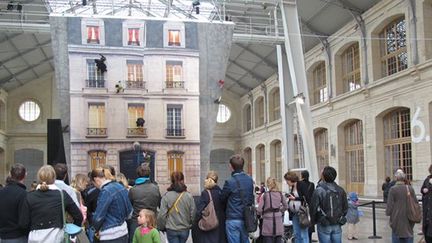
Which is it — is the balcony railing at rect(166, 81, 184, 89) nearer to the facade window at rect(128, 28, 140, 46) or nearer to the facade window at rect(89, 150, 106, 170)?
the facade window at rect(128, 28, 140, 46)

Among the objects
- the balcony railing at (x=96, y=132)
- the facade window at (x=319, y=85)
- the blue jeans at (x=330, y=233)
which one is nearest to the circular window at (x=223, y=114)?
the facade window at (x=319, y=85)

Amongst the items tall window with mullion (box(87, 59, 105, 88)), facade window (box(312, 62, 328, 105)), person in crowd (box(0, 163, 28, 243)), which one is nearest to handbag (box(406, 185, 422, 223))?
person in crowd (box(0, 163, 28, 243))

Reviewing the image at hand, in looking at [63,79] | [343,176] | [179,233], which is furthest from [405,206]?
[343,176]

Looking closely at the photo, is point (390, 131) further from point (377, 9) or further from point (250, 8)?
point (250, 8)

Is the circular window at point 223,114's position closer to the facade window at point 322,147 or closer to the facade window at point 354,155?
the facade window at point 322,147

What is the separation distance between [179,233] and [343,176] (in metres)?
20.1

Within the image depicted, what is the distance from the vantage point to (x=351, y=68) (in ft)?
82.5

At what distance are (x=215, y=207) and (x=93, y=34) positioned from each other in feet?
22.1

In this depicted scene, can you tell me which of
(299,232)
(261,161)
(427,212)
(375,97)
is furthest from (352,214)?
(261,161)

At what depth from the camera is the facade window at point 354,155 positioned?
24.2 m

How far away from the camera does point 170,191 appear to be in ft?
21.3

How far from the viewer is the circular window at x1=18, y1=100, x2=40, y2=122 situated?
36656mm

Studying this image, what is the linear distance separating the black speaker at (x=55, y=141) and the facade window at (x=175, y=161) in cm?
232

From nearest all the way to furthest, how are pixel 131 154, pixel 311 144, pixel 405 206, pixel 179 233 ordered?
pixel 179 233 → pixel 405 206 → pixel 131 154 → pixel 311 144
